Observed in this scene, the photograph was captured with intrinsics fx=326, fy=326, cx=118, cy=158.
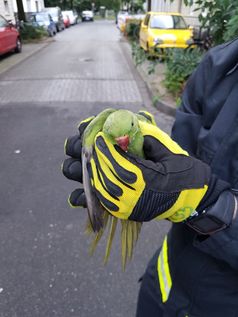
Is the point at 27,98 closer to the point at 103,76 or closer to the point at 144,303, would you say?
the point at 103,76

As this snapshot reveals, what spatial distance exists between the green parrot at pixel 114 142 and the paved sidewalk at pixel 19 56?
1075 cm

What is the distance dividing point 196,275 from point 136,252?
1.83 metres

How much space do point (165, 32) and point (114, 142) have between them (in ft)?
38.8

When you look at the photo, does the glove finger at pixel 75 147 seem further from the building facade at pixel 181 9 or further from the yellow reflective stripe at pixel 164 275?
the building facade at pixel 181 9

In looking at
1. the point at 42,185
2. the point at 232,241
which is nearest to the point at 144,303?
the point at 232,241

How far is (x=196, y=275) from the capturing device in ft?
4.17

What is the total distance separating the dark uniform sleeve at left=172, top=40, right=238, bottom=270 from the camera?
3.60 ft

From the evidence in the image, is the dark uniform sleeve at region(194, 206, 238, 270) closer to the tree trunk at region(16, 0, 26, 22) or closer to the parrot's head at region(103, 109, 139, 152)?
the parrot's head at region(103, 109, 139, 152)

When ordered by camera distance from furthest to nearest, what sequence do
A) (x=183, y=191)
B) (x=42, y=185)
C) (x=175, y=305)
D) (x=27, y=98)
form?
1. (x=27, y=98)
2. (x=42, y=185)
3. (x=175, y=305)
4. (x=183, y=191)

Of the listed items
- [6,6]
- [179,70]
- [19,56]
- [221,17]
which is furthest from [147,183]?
[6,6]

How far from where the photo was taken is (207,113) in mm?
1236

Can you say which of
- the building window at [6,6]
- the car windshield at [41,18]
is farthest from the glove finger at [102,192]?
the car windshield at [41,18]

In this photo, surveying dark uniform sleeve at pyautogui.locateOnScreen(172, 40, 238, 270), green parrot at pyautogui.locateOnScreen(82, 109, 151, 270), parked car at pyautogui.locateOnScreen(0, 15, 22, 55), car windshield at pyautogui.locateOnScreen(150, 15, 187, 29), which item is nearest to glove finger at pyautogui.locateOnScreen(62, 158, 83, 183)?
green parrot at pyautogui.locateOnScreen(82, 109, 151, 270)

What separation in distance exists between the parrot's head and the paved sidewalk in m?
10.8
